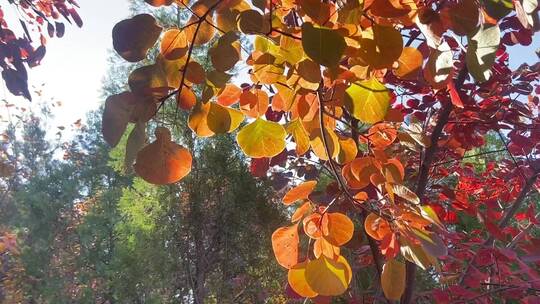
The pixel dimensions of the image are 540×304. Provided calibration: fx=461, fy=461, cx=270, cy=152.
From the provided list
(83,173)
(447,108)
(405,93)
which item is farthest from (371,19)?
(83,173)

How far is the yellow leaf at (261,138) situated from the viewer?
20.5 inches

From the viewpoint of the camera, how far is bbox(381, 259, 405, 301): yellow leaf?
0.58m

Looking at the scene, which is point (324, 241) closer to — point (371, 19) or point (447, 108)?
point (371, 19)

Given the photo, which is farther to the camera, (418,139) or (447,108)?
(447,108)

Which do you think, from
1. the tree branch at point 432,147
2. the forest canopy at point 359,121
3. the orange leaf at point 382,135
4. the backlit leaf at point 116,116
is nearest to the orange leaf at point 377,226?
the forest canopy at point 359,121

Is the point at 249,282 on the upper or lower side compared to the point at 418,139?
lower

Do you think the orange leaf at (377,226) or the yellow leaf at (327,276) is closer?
the yellow leaf at (327,276)

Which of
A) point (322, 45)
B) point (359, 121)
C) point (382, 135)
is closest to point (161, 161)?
point (322, 45)

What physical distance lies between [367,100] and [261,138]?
0.41 ft

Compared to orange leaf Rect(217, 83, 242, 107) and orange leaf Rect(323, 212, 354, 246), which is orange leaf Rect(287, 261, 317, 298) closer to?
orange leaf Rect(323, 212, 354, 246)

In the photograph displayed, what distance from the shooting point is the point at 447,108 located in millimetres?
Answer: 1217

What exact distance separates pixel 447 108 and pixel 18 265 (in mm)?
10372

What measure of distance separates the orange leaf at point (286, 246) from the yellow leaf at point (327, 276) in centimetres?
5

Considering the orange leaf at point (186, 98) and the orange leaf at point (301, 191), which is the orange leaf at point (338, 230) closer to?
the orange leaf at point (301, 191)
